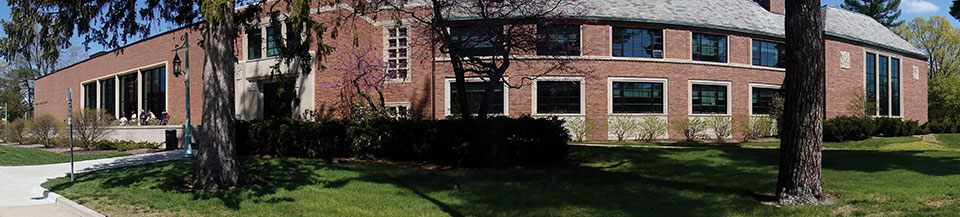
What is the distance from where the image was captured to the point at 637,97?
24062 mm

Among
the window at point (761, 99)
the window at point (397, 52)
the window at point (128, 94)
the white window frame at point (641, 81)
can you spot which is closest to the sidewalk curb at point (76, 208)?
the window at point (397, 52)

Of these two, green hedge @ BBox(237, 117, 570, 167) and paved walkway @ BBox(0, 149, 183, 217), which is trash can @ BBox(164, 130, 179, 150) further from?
green hedge @ BBox(237, 117, 570, 167)

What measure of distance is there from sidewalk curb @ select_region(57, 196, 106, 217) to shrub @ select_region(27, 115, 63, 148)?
62.5 feet

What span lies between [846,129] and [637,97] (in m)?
8.96

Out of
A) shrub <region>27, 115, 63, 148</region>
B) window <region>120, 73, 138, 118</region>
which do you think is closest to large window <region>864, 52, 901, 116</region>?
shrub <region>27, 115, 63, 148</region>

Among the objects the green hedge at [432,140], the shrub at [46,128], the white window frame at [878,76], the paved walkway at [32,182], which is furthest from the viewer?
the white window frame at [878,76]

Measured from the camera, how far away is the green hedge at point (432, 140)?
36.6ft

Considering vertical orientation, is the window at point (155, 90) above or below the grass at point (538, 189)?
above

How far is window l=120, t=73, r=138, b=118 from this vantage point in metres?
35.9

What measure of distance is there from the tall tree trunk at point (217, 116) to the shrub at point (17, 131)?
2501cm

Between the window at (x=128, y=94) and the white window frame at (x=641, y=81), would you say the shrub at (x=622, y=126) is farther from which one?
the window at (x=128, y=94)

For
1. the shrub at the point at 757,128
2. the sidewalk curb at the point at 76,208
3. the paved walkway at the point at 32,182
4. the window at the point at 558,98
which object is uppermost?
the window at the point at 558,98

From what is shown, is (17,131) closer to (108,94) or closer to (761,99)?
(108,94)

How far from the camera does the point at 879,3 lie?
51094 millimetres
